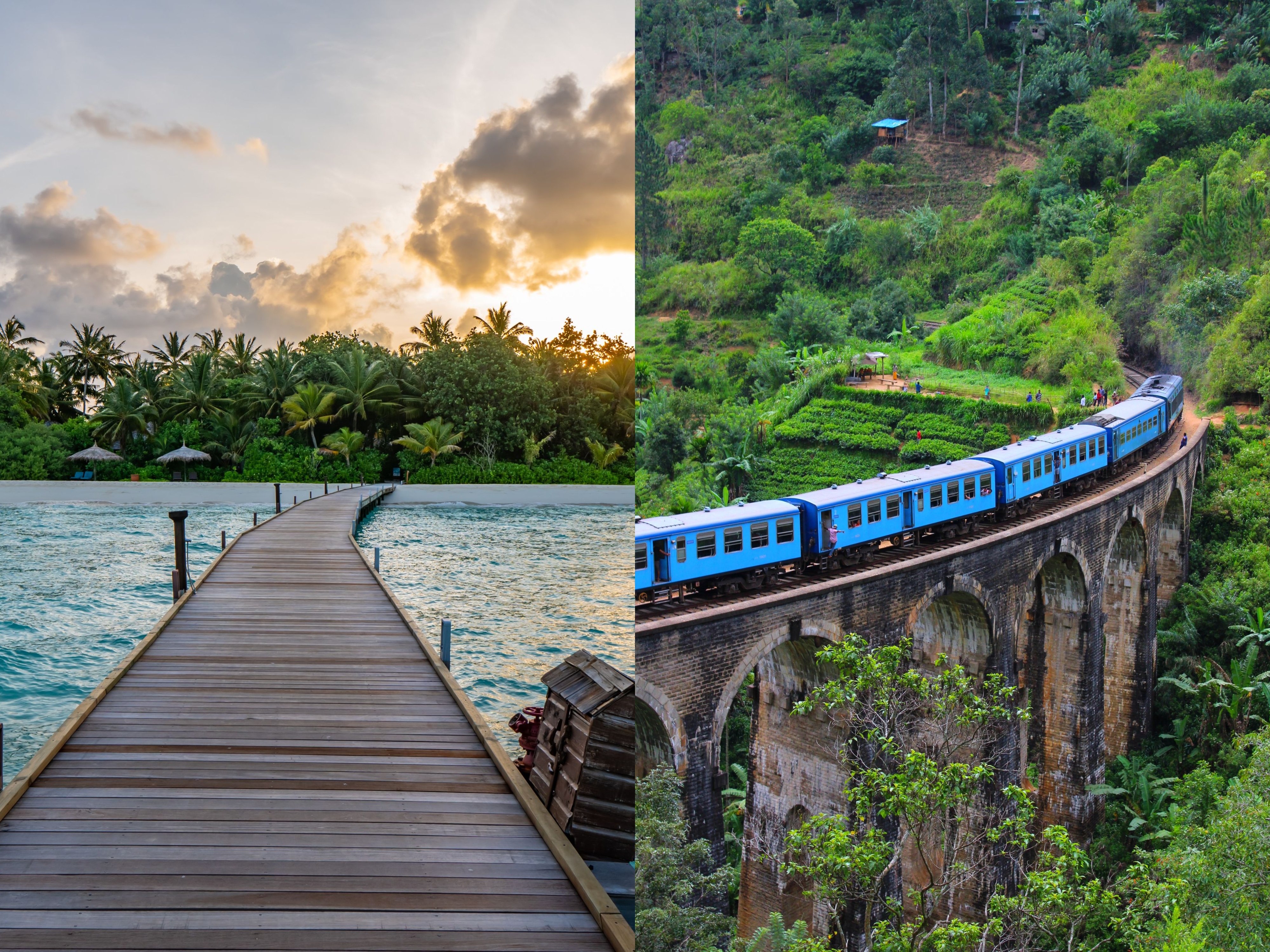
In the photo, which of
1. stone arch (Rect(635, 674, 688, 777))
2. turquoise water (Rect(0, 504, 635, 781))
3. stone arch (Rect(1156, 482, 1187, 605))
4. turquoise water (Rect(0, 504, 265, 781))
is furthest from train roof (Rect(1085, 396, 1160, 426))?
turquoise water (Rect(0, 504, 265, 781))

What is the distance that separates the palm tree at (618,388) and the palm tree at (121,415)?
13.0 m

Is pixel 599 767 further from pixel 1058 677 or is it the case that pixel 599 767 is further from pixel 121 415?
pixel 121 415

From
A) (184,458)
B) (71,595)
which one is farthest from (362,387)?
(71,595)

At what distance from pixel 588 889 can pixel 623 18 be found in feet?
10.00

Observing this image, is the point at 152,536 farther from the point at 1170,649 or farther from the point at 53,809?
the point at 1170,649

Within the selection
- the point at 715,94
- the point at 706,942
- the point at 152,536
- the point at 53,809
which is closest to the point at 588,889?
the point at 706,942

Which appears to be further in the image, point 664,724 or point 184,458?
point 184,458

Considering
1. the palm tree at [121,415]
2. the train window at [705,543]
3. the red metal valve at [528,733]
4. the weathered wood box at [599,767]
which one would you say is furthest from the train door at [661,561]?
the palm tree at [121,415]

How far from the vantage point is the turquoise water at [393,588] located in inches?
339

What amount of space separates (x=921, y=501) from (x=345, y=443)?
23.7 m

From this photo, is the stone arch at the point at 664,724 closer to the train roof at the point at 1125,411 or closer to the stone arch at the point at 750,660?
the stone arch at the point at 750,660

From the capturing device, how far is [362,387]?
25.5 m

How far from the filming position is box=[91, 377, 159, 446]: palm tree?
79.1 ft

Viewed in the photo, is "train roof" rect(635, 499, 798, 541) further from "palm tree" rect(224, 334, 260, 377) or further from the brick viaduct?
"palm tree" rect(224, 334, 260, 377)
